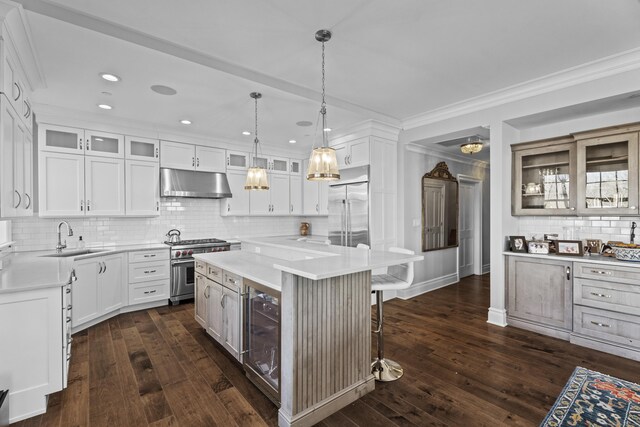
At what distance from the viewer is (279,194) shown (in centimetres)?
607

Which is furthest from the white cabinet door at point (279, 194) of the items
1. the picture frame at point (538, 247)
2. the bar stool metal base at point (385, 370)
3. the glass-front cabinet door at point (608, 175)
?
the glass-front cabinet door at point (608, 175)

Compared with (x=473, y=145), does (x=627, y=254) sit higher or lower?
lower

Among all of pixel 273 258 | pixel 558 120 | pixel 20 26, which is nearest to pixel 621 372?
pixel 558 120

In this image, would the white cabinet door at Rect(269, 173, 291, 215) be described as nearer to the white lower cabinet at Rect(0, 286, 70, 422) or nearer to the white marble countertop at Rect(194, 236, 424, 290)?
the white marble countertop at Rect(194, 236, 424, 290)

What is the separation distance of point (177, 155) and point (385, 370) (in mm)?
4327

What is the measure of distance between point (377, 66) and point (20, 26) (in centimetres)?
278

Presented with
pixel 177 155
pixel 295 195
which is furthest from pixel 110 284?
pixel 295 195

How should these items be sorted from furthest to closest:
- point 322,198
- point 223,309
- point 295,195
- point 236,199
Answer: point 295,195, point 322,198, point 236,199, point 223,309

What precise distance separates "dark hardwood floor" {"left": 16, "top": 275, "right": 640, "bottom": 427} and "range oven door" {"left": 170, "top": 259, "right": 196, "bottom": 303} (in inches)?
30.3

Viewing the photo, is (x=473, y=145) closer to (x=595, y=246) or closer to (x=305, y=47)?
(x=595, y=246)

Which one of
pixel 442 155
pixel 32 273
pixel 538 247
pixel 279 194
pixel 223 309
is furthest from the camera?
pixel 279 194

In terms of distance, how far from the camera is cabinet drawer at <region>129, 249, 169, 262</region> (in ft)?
14.1

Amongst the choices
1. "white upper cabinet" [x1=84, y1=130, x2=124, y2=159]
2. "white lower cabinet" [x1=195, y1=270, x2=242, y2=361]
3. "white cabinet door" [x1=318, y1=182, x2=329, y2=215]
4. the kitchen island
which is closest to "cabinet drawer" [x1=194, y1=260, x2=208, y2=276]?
"white lower cabinet" [x1=195, y1=270, x2=242, y2=361]

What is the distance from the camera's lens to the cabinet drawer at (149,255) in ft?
14.1
